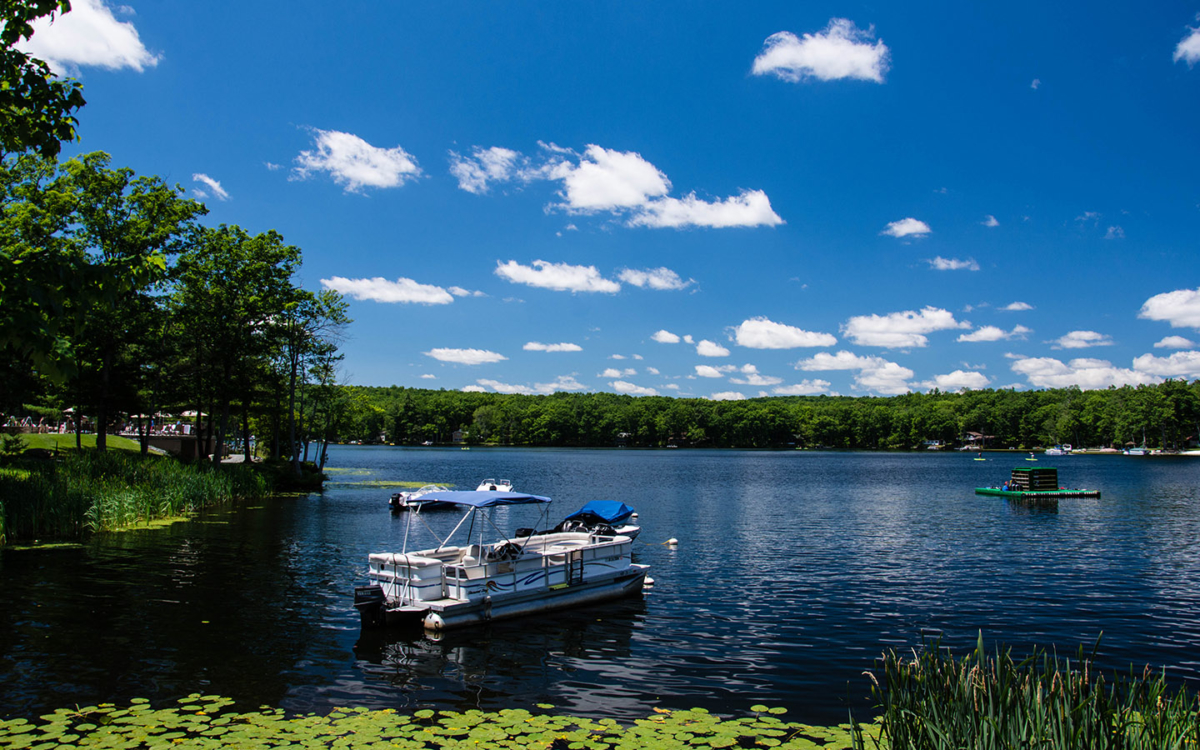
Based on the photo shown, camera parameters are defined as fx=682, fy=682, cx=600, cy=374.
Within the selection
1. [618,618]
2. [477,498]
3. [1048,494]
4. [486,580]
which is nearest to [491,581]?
[486,580]

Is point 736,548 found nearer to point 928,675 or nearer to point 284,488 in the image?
point 928,675

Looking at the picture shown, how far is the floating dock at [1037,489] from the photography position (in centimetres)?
5488

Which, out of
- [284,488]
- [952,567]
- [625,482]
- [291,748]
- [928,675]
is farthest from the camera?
[625,482]

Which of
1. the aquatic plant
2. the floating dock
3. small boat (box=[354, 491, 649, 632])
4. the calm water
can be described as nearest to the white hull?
small boat (box=[354, 491, 649, 632])

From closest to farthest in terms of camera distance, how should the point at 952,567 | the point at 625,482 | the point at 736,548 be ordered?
the point at 952,567 → the point at 736,548 → the point at 625,482

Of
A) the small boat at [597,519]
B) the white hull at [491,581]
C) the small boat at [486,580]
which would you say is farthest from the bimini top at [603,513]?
the white hull at [491,581]

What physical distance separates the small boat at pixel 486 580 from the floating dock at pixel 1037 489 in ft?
156

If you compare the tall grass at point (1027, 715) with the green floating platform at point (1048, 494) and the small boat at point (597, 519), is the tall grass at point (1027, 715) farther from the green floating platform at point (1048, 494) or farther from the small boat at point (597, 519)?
the green floating platform at point (1048, 494)

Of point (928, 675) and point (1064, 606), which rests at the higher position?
point (928, 675)

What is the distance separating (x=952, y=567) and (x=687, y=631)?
1470 cm

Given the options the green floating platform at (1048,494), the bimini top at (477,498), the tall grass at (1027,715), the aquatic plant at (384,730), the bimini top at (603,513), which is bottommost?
the green floating platform at (1048,494)

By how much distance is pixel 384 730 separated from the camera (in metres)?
10.7

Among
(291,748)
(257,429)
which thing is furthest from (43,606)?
(257,429)

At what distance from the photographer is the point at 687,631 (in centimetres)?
1773
